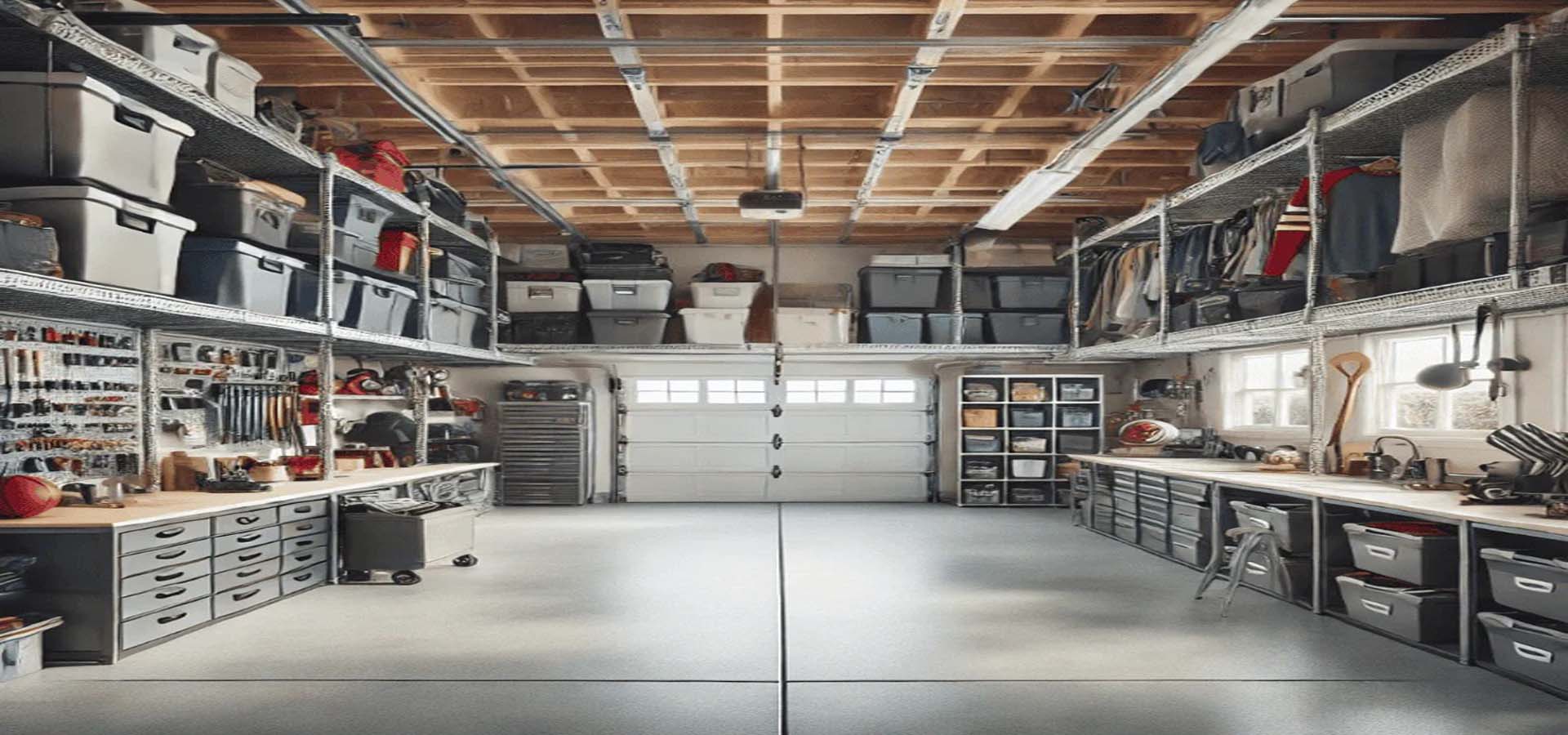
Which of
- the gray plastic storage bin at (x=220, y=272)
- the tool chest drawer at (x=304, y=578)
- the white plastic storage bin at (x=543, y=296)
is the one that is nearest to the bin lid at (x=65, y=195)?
the gray plastic storage bin at (x=220, y=272)

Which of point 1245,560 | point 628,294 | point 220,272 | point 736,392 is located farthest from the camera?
point 736,392

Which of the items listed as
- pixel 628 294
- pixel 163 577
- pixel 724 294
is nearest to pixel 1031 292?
pixel 724 294

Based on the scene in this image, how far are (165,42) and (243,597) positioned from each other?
2.88 m

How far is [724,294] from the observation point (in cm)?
1082

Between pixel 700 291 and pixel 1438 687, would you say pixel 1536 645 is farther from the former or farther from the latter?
pixel 700 291

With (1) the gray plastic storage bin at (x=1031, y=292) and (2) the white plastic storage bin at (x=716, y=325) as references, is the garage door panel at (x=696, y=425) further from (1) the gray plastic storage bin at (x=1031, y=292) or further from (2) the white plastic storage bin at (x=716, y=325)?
(1) the gray plastic storage bin at (x=1031, y=292)

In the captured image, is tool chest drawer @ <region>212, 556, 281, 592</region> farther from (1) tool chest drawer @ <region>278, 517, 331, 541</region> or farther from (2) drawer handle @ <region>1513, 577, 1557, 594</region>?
(2) drawer handle @ <region>1513, 577, 1557, 594</region>

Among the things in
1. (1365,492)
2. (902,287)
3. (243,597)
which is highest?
(902,287)

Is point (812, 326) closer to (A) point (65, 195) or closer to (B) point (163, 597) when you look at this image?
(B) point (163, 597)

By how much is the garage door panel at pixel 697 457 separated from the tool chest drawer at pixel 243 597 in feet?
20.3

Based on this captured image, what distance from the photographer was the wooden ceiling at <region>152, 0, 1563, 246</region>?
4.82 metres

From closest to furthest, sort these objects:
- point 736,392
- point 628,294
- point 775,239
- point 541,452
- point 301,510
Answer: point 301,510
point 775,239
point 628,294
point 541,452
point 736,392

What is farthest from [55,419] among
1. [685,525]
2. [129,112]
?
[685,525]

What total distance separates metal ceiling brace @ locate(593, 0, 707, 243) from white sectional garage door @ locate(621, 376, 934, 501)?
3.26 metres
